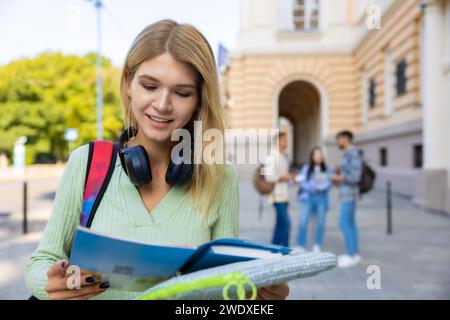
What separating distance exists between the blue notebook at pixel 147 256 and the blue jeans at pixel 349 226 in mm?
4674

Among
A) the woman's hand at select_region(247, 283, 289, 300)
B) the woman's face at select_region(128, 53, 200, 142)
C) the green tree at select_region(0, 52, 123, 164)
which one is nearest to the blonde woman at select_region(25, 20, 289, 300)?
the woman's face at select_region(128, 53, 200, 142)

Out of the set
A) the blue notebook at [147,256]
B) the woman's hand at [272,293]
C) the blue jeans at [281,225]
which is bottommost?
the blue jeans at [281,225]

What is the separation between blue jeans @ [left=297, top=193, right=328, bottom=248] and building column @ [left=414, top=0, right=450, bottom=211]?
474 cm

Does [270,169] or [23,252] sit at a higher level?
[270,169]

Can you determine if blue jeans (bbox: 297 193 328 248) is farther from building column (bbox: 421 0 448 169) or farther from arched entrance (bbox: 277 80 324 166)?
arched entrance (bbox: 277 80 324 166)

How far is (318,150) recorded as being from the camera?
6.03 m

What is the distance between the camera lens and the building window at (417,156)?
10.9 meters

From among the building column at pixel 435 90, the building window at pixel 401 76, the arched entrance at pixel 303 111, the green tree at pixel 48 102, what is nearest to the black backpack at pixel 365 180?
the building column at pixel 435 90

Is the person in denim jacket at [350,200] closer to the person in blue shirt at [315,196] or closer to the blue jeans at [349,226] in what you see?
the blue jeans at [349,226]

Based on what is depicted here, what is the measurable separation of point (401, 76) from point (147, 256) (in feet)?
40.8

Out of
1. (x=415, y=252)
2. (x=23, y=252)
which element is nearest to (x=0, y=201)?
(x=23, y=252)

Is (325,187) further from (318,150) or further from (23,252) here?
(23,252)

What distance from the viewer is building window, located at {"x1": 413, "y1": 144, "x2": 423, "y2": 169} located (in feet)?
35.9
